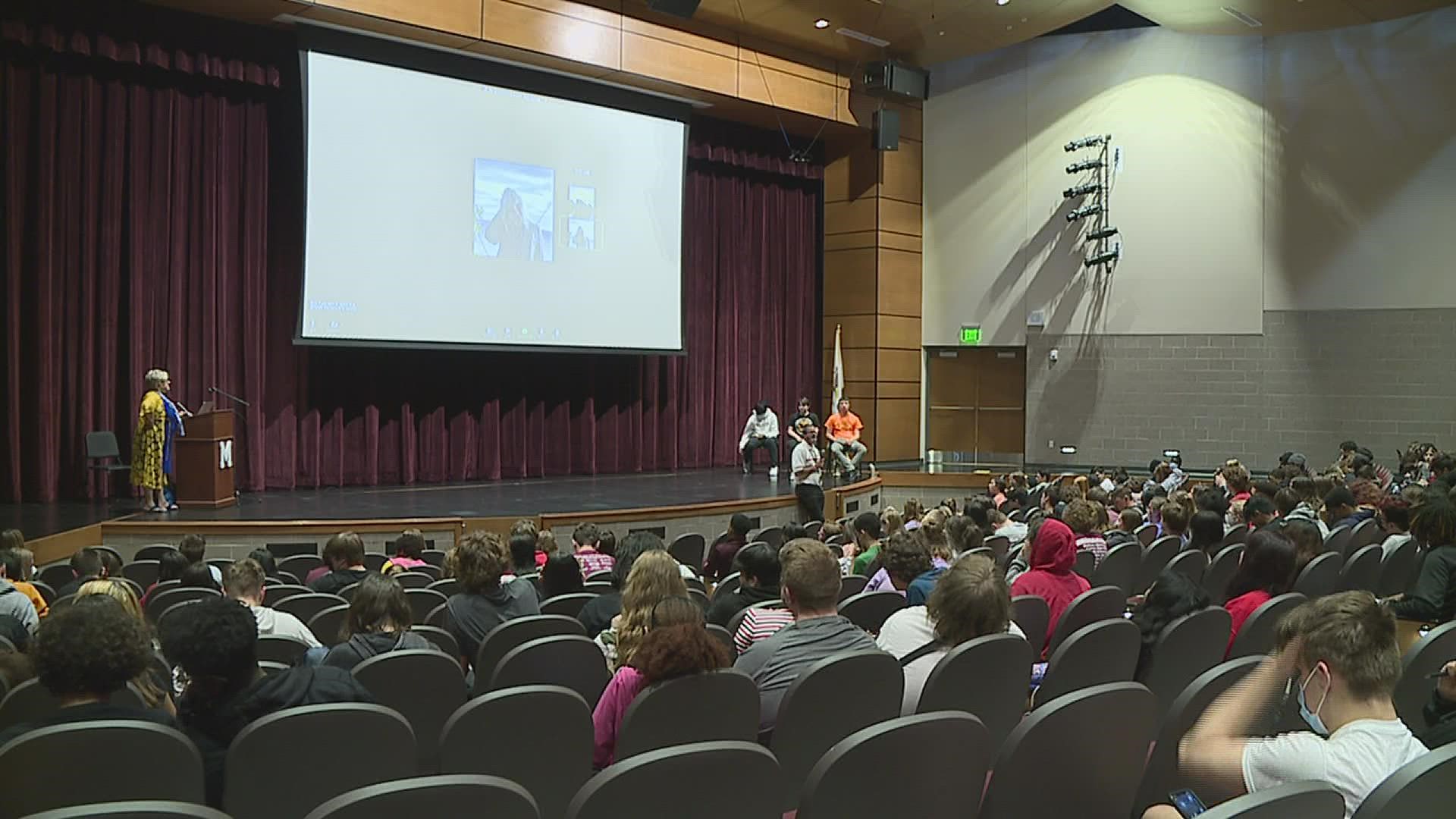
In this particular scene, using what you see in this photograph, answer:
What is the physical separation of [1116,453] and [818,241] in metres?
4.80

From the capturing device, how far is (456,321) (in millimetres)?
11891

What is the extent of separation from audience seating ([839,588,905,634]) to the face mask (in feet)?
7.55

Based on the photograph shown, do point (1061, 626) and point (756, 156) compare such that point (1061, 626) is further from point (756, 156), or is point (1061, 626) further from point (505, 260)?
point (756, 156)

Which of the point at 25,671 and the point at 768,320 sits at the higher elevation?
the point at 768,320

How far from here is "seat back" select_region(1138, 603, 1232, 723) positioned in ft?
11.7

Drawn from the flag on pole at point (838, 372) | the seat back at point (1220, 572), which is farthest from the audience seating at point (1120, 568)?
the flag on pole at point (838, 372)

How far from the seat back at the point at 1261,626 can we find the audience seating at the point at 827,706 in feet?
4.52

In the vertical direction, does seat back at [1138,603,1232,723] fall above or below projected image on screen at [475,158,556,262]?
below

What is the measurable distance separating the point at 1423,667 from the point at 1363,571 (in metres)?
2.31

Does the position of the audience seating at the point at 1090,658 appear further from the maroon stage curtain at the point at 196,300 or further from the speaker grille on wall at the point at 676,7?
the speaker grille on wall at the point at 676,7

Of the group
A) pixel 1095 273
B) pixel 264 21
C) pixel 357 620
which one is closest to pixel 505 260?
pixel 264 21

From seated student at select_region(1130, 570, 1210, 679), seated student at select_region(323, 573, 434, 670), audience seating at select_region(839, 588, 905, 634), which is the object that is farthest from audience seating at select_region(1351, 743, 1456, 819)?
audience seating at select_region(839, 588, 905, 634)

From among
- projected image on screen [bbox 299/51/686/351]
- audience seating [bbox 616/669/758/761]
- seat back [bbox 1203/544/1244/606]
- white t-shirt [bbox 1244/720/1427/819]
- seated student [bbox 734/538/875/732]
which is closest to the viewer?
white t-shirt [bbox 1244/720/1427/819]

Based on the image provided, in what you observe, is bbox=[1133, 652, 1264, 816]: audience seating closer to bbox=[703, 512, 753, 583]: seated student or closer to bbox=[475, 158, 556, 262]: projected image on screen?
bbox=[703, 512, 753, 583]: seated student
